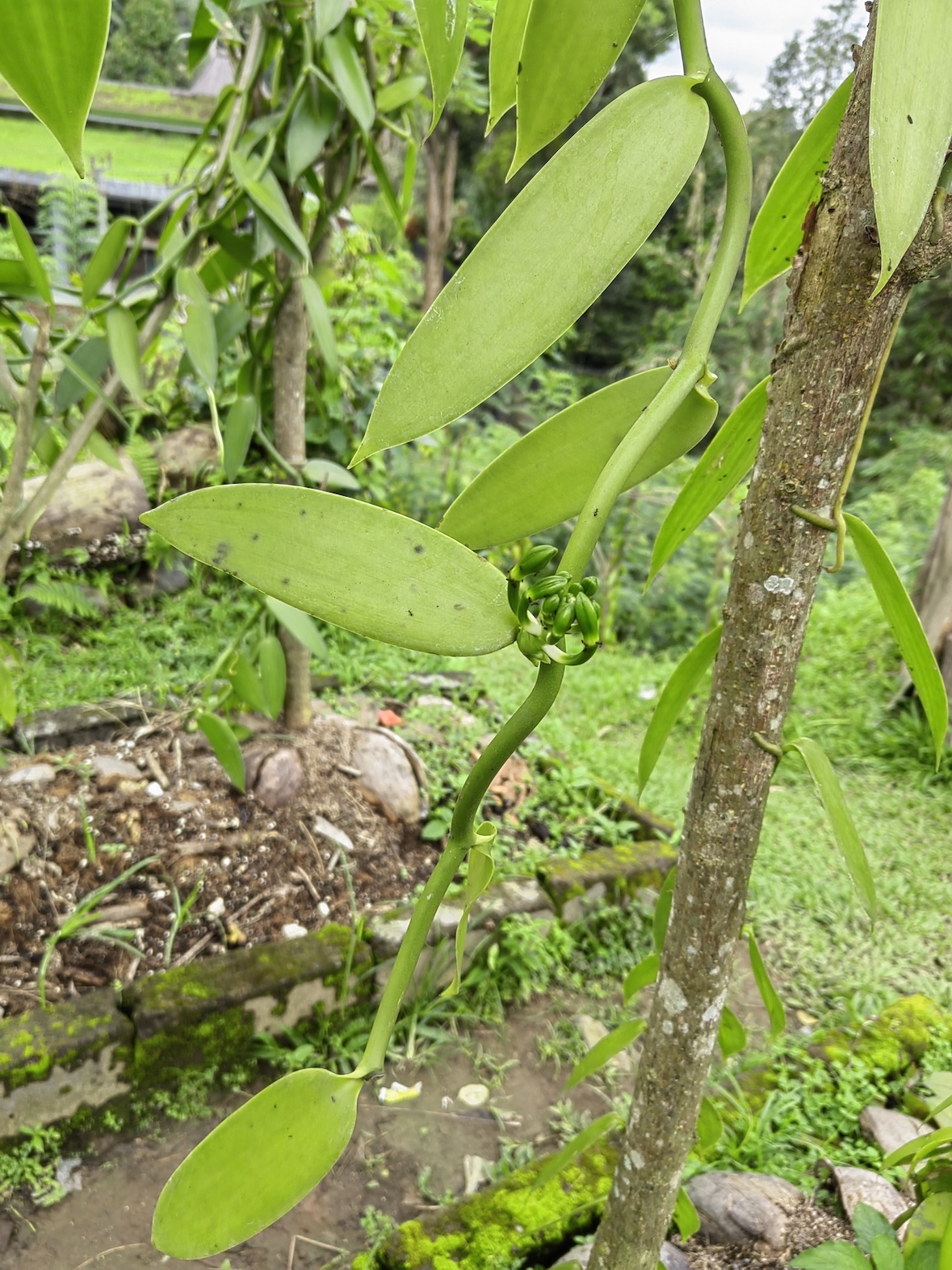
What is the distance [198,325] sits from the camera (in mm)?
646

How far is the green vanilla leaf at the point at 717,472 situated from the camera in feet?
1.10

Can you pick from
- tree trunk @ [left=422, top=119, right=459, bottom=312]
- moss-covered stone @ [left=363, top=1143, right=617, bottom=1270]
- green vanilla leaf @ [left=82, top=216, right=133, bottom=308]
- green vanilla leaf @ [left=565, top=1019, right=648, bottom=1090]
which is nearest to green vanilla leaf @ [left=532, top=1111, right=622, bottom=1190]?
green vanilla leaf @ [left=565, top=1019, right=648, bottom=1090]

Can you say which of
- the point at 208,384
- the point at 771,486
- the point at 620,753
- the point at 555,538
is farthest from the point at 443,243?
the point at 771,486

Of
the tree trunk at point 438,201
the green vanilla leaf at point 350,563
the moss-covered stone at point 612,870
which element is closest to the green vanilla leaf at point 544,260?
the green vanilla leaf at point 350,563

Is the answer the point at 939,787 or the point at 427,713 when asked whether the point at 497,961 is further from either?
the point at 939,787

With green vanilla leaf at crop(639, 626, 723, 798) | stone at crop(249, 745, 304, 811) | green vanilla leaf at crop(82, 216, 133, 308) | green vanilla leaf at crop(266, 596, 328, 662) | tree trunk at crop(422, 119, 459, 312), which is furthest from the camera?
tree trunk at crop(422, 119, 459, 312)

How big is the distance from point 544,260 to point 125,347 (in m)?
0.53

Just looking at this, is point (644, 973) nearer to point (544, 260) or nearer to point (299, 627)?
point (544, 260)

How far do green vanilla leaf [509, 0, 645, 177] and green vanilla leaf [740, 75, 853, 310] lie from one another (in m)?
0.13

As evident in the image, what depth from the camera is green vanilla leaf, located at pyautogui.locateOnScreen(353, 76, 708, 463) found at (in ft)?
0.55

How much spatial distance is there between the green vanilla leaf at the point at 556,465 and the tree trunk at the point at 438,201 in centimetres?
341

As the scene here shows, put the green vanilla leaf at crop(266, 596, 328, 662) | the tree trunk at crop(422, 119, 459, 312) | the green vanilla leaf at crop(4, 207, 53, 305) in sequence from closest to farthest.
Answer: the green vanilla leaf at crop(4, 207, 53, 305) → the green vanilla leaf at crop(266, 596, 328, 662) → the tree trunk at crop(422, 119, 459, 312)

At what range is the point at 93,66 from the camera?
0.13m

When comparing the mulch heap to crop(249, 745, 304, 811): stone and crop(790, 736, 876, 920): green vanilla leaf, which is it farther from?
crop(790, 736, 876, 920): green vanilla leaf
